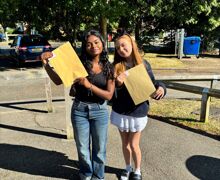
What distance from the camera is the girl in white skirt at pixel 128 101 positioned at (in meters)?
3.48

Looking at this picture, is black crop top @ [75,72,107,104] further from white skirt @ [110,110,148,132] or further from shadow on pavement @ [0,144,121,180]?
shadow on pavement @ [0,144,121,180]

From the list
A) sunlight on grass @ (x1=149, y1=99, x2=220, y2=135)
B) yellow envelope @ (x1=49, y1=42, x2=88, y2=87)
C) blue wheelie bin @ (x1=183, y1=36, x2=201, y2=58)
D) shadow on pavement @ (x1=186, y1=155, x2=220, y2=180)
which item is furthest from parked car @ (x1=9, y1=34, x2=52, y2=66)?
yellow envelope @ (x1=49, y1=42, x2=88, y2=87)

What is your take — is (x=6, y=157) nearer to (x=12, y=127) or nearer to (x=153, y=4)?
(x=12, y=127)

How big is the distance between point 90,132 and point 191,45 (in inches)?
620

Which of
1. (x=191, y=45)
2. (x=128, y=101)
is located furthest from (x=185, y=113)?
(x=191, y=45)

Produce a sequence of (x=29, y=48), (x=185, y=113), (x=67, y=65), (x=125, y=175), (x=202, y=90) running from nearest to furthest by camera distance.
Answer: (x=67, y=65) → (x=125, y=175) → (x=202, y=90) → (x=185, y=113) → (x=29, y=48)

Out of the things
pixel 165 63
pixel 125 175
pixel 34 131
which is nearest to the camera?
pixel 125 175

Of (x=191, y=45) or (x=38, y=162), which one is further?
(x=191, y=45)

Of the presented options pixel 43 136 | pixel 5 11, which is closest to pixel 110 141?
pixel 43 136

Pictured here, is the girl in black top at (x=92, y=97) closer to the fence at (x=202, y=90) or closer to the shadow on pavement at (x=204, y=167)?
the shadow on pavement at (x=204, y=167)

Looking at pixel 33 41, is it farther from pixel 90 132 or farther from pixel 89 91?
pixel 89 91

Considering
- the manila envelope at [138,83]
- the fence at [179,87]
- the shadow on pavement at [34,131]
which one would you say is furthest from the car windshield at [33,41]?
the manila envelope at [138,83]

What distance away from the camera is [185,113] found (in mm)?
6852

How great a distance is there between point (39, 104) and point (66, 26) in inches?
392
